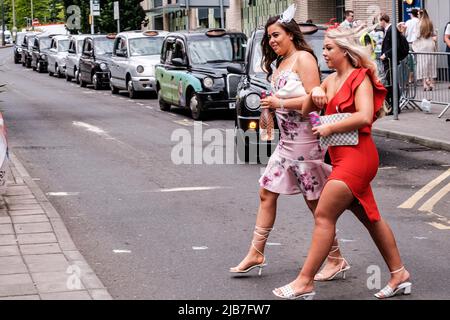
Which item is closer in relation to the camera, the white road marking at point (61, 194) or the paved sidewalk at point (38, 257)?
the paved sidewalk at point (38, 257)

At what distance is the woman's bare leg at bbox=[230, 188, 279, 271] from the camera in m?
6.97

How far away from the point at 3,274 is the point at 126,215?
2903mm

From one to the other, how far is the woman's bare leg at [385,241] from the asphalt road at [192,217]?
19cm

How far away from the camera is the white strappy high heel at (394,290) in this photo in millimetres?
6402

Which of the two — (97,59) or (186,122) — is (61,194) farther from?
(97,59)

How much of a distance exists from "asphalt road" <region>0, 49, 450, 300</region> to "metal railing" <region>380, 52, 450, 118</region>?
303cm

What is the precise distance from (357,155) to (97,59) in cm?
2625

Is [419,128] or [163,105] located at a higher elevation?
[163,105]

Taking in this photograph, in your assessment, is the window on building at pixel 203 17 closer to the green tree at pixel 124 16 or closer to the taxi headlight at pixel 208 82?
the green tree at pixel 124 16

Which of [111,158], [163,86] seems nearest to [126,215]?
[111,158]

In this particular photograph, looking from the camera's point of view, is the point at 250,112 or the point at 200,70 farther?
the point at 200,70

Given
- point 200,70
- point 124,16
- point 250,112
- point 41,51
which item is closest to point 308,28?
point 250,112

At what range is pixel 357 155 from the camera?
6195 mm

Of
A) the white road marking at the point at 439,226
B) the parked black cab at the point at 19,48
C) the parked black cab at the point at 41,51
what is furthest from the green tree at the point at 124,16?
the white road marking at the point at 439,226
